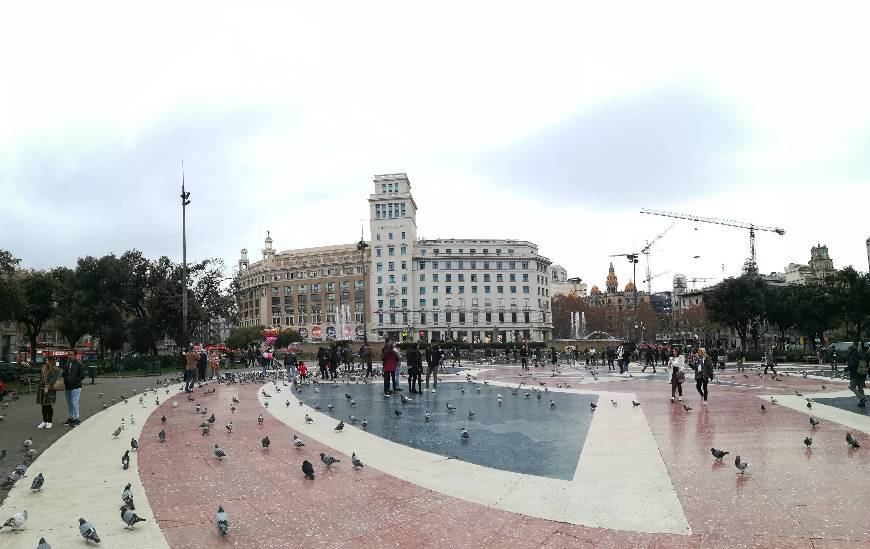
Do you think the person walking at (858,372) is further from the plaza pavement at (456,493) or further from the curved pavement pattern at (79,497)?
the curved pavement pattern at (79,497)

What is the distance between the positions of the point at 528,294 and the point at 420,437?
324ft

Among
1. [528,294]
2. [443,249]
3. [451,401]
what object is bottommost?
[451,401]

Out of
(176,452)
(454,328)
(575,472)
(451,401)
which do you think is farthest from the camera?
(454,328)

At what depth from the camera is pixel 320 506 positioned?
6.79 meters

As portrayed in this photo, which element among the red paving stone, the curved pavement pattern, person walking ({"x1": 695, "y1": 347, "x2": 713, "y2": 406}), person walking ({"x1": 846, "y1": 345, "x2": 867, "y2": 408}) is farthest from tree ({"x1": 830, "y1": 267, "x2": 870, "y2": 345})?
the curved pavement pattern

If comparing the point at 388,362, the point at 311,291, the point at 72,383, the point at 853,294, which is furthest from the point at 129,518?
the point at 311,291

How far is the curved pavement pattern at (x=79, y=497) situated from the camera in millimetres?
5867

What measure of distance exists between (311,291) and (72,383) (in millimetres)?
108921

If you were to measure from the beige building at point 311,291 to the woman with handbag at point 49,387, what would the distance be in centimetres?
9604

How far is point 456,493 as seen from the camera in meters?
7.20

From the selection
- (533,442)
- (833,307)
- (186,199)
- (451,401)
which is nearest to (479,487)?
(533,442)

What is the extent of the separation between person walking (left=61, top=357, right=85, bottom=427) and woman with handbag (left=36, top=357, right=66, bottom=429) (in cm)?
21

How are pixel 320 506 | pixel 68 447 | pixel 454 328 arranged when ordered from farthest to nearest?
pixel 454 328
pixel 68 447
pixel 320 506

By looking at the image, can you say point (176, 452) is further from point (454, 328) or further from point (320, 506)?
point (454, 328)
